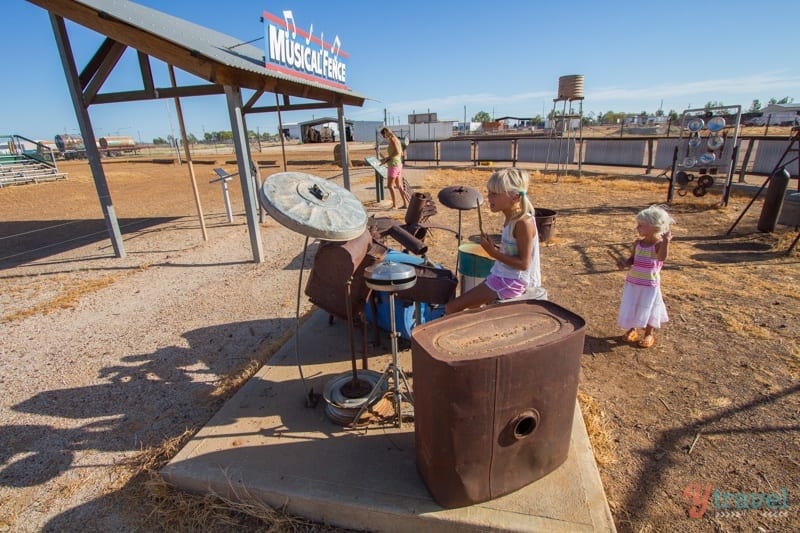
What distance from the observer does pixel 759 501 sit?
228cm

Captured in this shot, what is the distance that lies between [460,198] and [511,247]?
99 cm

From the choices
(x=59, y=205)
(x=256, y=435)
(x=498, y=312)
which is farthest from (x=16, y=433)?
(x=59, y=205)

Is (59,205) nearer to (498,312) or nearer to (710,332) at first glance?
(498,312)

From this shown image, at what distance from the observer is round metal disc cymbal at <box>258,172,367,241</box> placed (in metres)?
2.33

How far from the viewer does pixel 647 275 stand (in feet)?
12.0

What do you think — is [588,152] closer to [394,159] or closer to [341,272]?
[394,159]

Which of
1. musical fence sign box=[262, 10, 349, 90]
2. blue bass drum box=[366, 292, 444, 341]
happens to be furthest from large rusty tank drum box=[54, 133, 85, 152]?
blue bass drum box=[366, 292, 444, 341]

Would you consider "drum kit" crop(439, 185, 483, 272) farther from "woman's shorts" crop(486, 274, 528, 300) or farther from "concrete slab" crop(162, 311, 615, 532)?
"concrete slab" crop(162, 311, 615, 532)

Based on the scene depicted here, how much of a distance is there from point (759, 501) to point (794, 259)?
564 centimetres

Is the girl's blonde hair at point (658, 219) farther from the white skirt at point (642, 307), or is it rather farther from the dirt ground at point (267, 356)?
the dirt ground at point (267, 356)

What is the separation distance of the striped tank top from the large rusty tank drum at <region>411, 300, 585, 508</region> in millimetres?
1987

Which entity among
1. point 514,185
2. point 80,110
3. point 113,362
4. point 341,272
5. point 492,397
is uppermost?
point 80,110

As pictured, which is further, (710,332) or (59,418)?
(710,332)

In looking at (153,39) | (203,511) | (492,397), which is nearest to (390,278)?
(492,397)
